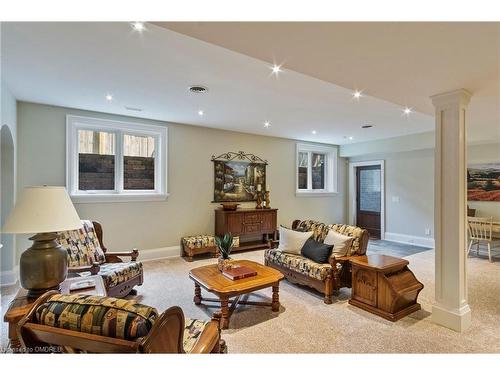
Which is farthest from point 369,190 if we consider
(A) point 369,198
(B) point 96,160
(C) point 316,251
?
(B) point 96,160

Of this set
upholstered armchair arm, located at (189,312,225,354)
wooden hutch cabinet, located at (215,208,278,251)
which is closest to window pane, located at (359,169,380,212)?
wooden hutch cabinet, located at (215,208,278,251)

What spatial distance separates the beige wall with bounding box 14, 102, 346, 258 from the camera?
12.7 ft

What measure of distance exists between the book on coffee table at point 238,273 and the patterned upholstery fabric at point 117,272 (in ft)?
3.45

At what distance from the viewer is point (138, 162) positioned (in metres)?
4.77

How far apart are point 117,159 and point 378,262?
4151mm

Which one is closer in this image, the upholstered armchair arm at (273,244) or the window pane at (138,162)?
the upholstered armchair arm at (273,244)

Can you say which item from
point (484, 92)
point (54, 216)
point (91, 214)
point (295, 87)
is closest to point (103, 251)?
point (91, 214)

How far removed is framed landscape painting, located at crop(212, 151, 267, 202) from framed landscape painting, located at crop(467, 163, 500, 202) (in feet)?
14.2

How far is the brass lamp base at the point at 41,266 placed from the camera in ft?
5.53

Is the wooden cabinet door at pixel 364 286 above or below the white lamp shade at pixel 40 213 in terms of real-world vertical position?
below

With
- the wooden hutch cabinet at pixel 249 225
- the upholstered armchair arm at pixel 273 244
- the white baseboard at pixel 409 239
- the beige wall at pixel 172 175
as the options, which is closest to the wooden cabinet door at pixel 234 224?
the wooden hutch cabinet at pixel 249 225

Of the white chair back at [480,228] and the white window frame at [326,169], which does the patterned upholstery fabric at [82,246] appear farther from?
the white chair back at [480,228]

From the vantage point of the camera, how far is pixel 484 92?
8.34 feet
